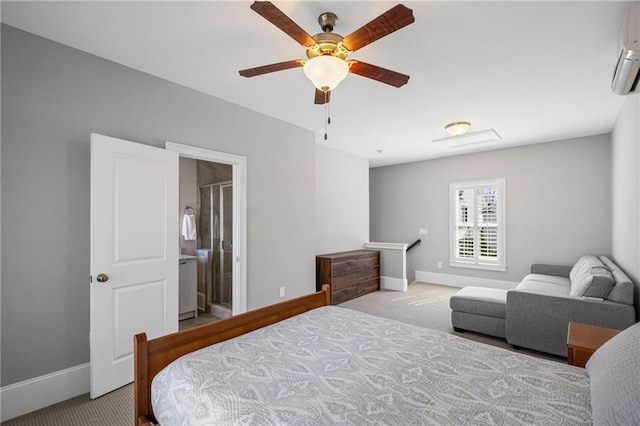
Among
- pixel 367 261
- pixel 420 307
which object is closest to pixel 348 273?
pixel 367 261

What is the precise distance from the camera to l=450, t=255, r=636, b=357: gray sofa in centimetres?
264

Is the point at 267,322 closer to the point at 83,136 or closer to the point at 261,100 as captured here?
the point at 83,136

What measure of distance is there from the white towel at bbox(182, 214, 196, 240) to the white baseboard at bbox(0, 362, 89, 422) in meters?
2.53

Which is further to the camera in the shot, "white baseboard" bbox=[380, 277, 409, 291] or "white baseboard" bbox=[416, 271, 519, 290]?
"white baseboard" bbox=[380, 277, 409, 291]

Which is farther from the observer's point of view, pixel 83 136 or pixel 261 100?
pixel 261 100

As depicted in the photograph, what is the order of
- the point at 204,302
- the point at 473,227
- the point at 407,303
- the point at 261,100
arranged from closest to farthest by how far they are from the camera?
the point at 261,100, the point at 204,302, the point at 407,303, the point at 473,227

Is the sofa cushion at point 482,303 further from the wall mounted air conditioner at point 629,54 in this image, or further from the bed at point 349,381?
the wall mounted air conditioner at point 629,54

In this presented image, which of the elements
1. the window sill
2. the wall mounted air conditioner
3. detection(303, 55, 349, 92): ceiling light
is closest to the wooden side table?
the wall mounted air conditioner

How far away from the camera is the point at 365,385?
4.00 ft

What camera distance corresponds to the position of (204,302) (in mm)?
4371

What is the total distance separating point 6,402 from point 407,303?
14.6 ft

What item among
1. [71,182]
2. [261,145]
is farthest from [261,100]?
[71,182]

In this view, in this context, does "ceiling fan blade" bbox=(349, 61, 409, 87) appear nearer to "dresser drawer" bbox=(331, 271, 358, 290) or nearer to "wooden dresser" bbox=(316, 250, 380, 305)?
"wooden dresser" bbox=(316, 250, 380, 305)

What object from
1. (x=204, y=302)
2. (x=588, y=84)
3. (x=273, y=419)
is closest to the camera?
(x=273, y=419)
